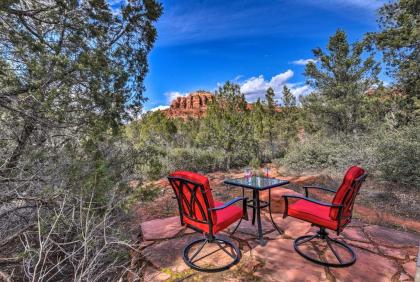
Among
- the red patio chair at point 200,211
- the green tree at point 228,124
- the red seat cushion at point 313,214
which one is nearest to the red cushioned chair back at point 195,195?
the red patio chair at point 200,211

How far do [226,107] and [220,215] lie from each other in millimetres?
8041

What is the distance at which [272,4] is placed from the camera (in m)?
7.95

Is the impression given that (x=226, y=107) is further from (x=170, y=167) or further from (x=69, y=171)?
(x=69, y=171)

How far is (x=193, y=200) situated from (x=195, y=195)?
79 millimetres

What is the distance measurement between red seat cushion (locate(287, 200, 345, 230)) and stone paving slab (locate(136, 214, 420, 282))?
430 millimetres

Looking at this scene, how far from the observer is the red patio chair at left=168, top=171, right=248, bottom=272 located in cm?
236

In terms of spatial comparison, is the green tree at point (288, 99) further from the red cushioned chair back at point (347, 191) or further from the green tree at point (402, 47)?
the red cushioned chair back at point (347, 191)

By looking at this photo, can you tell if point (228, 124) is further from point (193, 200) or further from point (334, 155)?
point (193, 200)

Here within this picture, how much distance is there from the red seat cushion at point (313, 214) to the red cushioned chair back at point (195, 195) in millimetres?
1035

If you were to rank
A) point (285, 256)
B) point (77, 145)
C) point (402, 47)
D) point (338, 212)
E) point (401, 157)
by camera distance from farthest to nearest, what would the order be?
1. point (402, 47)
2. point (401, 157)
3. point (77, 145)
4. point (285, 256)
5. point (338, 212)

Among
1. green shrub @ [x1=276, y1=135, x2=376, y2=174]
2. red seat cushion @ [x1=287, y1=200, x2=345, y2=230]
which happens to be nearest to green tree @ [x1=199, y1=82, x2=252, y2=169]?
green shrub @ [x1=276, y1=135, x2=376, y2=174]

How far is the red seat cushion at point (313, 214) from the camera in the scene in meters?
2.50

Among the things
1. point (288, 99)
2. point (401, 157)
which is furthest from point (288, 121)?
point (401, 157)

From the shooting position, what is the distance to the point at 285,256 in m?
2.68
